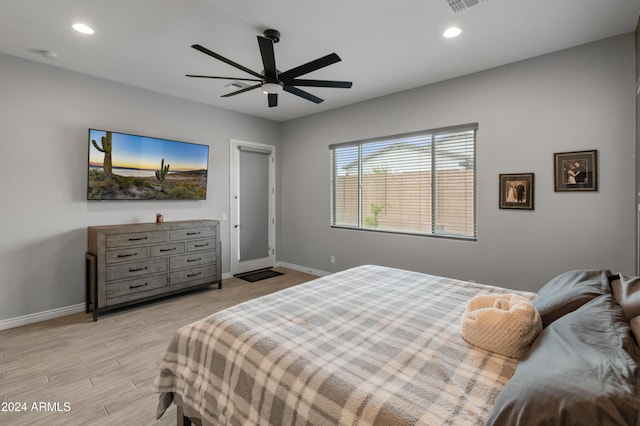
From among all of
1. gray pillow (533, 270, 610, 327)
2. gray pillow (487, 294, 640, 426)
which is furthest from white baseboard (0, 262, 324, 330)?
gray pillow (533, 270, 610, 327)

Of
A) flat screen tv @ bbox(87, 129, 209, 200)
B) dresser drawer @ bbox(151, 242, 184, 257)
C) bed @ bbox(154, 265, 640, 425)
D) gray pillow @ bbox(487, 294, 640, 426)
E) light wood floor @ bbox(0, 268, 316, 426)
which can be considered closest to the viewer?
gray pillow @ bbox(487, 294, 640, 426)

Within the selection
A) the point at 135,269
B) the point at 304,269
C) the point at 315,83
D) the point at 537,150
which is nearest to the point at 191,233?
the point at 135,269

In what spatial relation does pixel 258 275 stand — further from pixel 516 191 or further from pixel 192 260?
pixel 516 191

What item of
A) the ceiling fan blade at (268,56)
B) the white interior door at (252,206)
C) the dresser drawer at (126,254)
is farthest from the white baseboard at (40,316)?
the ceiling fan blade at (268,56)

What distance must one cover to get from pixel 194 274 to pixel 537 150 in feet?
14.9

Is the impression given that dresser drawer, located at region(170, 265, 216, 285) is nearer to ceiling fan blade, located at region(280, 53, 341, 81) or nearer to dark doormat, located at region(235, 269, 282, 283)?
dark doormat, located at region(235, 269, 282, 283)

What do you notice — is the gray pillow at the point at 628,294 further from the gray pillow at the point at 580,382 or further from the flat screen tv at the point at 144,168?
the flat screen tv at the point at 144,168

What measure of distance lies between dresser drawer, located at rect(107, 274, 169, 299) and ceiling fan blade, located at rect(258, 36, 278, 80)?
292 centimetres

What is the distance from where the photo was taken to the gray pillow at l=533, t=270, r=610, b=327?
1.39 m

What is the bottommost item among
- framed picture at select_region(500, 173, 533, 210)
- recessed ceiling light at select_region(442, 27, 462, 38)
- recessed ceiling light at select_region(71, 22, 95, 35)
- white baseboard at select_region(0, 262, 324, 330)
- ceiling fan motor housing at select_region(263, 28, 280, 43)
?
white baseboard at select_region(0, 262, 324, 330)

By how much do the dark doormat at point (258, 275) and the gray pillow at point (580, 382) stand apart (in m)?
4.46

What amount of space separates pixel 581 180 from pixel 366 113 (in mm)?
2809

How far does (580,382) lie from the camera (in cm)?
83

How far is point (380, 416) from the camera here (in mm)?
993
